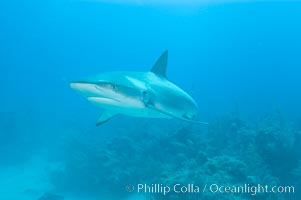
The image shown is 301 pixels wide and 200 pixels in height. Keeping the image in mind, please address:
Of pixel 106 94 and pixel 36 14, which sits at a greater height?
pixel 36 14

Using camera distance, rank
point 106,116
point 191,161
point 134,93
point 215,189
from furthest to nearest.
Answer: point 191,161
point 215,189
point 106,116
point 134,93

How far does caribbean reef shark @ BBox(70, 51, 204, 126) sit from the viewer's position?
4309 mm

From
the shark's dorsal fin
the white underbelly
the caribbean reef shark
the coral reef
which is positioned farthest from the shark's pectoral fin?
the coral reef

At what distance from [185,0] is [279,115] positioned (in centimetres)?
6793

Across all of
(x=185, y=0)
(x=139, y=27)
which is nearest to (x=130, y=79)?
(x=185, y=0)

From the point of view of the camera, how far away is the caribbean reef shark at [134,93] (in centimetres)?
431

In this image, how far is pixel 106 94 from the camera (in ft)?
14.4

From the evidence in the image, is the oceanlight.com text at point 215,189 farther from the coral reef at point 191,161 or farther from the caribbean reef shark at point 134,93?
the caribbean reef shark at point 134,93

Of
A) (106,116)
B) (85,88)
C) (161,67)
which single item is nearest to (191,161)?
(161,67)

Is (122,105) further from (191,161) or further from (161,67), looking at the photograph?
(191,161)

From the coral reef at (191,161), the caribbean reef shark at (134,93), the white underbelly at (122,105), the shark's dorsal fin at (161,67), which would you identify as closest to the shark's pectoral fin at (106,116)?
the caribbean reef shark at (134,93)

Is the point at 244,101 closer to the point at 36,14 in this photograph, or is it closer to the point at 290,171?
the point at 290,171

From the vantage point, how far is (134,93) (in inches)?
182

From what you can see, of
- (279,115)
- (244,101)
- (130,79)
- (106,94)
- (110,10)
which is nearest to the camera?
(106,94)
